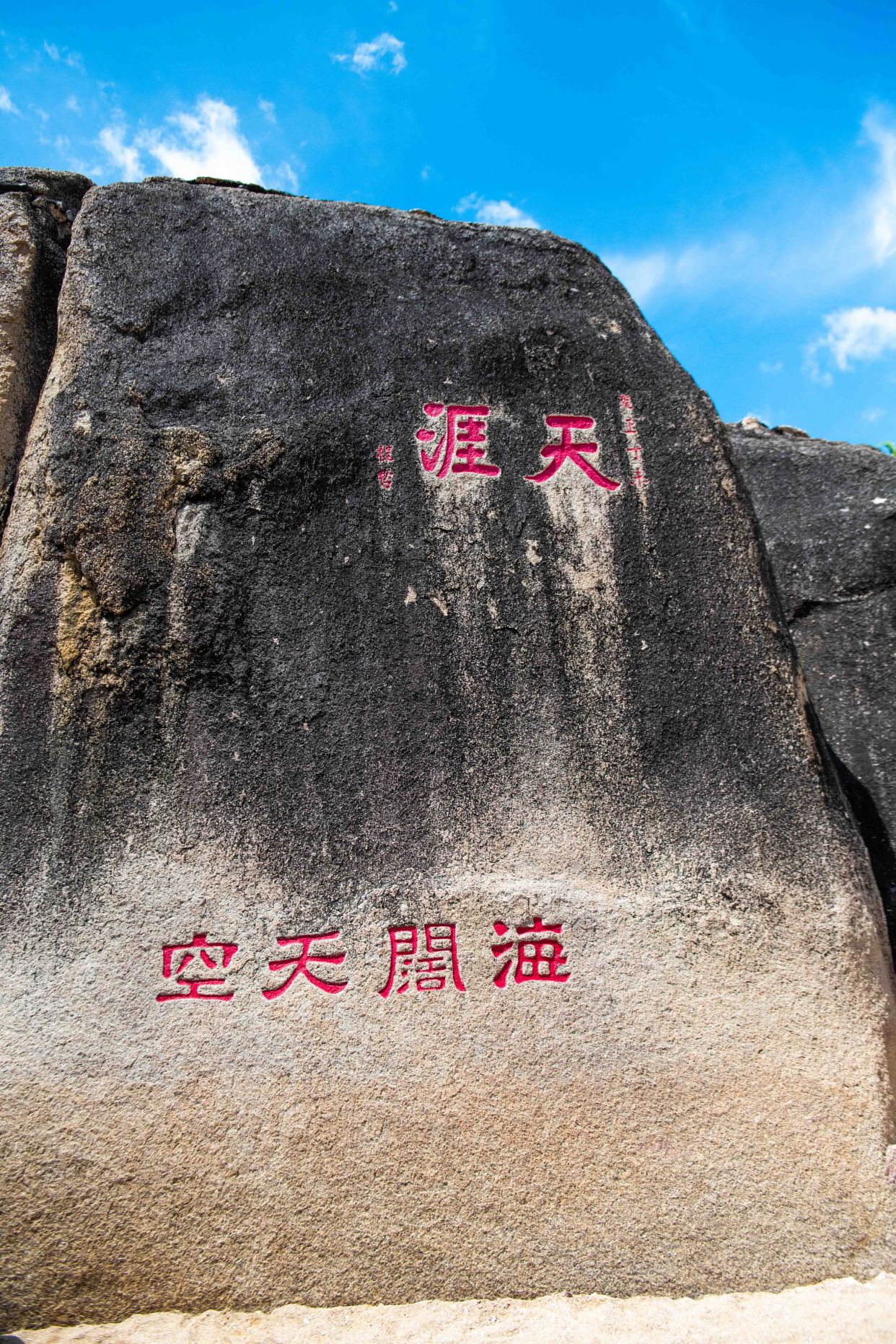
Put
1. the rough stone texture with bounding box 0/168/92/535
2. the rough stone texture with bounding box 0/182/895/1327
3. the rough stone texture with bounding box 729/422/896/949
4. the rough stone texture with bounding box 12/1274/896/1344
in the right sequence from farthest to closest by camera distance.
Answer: the rough stone texture with bounding box 729/422/896/949, the rough stone texture with bounding box 0/168/92/535, the rough stone texture with bounding box 0/182/895/1327, the rough stone texture with bounding box 12/1274/896/1344

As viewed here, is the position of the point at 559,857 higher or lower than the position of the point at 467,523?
lower

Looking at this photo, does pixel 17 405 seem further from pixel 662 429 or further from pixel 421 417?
pixel 662 429

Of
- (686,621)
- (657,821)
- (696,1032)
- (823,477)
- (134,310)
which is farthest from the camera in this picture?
(823,477)

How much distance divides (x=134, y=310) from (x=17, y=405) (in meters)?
0.56

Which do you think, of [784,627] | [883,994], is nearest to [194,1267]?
[883,994]

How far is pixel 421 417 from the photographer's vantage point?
9.79ft
